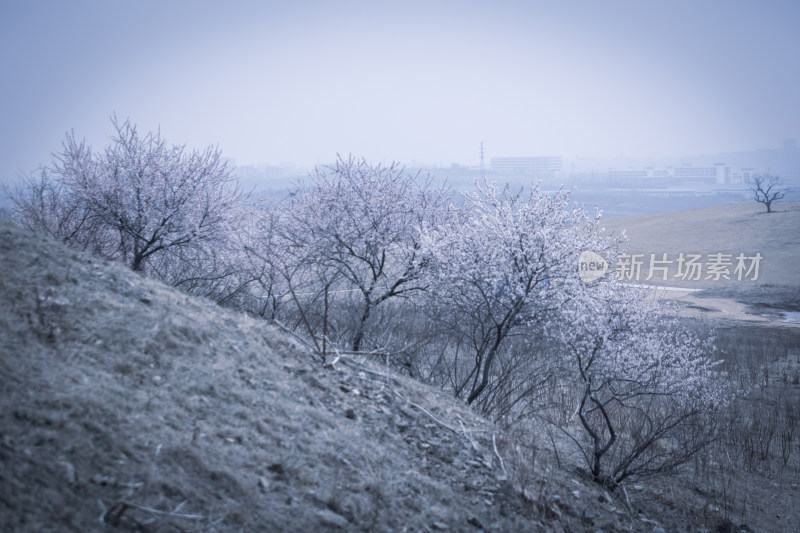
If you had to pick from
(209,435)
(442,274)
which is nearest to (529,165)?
(442,274)

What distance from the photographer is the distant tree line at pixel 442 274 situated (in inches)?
427

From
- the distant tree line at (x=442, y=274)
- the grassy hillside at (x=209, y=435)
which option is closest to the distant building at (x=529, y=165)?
the distant tree line at (x=442, y=274)

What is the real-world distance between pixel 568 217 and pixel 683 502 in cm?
642

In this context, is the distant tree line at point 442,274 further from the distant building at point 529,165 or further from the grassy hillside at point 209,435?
the distant building at point 529,165

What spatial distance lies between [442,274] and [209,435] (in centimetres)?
819

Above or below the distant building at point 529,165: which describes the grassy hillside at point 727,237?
below

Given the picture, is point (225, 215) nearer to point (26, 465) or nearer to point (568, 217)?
point (568, 217)

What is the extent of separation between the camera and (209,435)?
464cm

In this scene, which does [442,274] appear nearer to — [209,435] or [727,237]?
[209,435]

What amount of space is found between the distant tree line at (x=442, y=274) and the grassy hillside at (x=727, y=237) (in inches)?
1254

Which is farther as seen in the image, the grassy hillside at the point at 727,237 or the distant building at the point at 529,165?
the distant building at the point at 529,165

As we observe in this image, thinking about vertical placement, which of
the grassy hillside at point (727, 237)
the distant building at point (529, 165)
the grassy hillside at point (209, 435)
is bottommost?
the grassy hillside at point (727, 237)

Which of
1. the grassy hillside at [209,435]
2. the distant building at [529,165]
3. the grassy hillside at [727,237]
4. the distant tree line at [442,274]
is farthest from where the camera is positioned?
the distant building at [529,165]

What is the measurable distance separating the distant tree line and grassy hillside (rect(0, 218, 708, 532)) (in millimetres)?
1430
